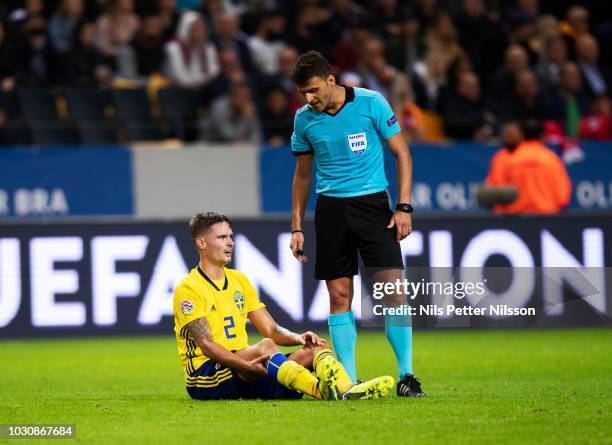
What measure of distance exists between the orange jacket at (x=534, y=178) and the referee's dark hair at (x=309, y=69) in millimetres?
6494

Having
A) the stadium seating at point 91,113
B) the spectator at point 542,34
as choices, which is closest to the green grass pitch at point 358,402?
the stadium seating at point 91,113

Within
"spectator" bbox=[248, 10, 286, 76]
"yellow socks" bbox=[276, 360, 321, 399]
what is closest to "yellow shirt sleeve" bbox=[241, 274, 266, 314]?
"yellow socks" bbox=[276, 360, 321, 399]

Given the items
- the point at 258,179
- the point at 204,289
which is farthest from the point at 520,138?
the point at 204,289

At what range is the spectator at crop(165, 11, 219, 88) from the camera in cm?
1648

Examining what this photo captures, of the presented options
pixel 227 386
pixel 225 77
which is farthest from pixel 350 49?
pixel 227 386

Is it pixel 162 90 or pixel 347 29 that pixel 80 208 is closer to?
pixel 162 90

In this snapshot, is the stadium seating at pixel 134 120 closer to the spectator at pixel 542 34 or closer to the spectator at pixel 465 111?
the spectator at pixel 465 111

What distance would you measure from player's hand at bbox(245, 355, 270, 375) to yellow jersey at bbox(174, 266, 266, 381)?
270 millimetres

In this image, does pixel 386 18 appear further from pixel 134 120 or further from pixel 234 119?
pixel 134 120

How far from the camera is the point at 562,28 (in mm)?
19047

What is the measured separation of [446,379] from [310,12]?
361 inches

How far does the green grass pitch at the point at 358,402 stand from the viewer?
6.50m

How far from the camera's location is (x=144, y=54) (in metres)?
16.6

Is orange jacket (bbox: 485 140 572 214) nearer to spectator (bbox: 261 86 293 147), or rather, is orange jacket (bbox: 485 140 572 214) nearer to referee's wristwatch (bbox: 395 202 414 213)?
spectator (bbox: 261 86 293 147)
